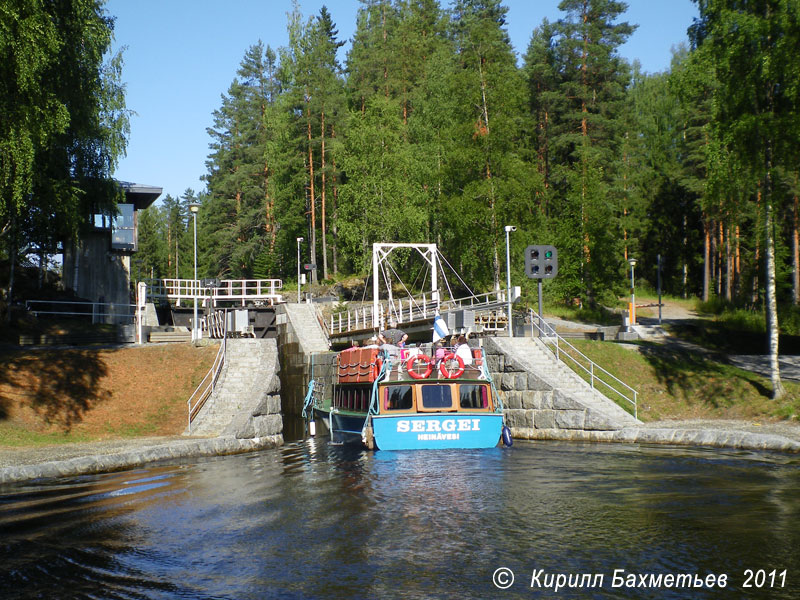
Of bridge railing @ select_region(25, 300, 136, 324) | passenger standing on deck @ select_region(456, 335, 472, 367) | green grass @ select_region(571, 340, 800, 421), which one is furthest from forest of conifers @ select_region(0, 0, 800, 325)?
passenger standing on deck @ select_region(456, 335, 472, 367)

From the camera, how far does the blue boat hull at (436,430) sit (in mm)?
23000

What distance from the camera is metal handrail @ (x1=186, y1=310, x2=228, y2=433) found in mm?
27156

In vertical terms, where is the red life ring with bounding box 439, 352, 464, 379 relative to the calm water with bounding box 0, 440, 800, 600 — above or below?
above

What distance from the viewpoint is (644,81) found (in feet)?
262

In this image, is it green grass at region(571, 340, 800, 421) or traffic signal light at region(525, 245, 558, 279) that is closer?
green grass at region(571, 340, 800, 421)

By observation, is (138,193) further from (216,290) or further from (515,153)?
(515,153)

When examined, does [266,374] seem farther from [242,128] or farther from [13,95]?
[242,128]

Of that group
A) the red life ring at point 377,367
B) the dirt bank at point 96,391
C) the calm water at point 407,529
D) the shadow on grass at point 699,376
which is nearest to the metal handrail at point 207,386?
the dirt bank at point 96,391

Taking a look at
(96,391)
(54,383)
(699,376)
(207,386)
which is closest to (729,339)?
(699,376)

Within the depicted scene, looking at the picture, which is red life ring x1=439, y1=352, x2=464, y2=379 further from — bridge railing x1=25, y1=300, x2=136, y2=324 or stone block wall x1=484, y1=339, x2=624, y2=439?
bridge railing x1=25, y1=300, x2=136, y2=324

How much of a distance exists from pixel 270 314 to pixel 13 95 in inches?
1056

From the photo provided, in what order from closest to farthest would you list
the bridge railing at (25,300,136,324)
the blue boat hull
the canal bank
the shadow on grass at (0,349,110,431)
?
the canal bank
the blue boat hull
the shadow on grass at (0,349,110,431)
the bridge railing at (25,300,136,324)

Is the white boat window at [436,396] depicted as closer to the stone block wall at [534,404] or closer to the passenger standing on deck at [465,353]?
the passenger standing on deck at [465,353]

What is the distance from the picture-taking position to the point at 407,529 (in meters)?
13.0
